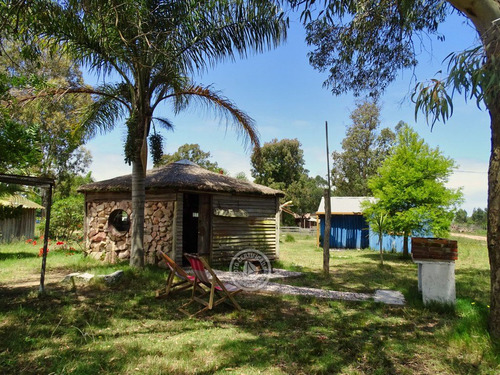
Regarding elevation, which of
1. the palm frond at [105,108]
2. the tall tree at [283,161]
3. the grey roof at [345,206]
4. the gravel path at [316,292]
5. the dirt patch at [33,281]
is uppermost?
the tall tree at [283,161]

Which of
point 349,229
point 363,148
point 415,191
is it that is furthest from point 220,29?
point 363,148

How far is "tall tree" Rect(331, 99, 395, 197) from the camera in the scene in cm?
3117

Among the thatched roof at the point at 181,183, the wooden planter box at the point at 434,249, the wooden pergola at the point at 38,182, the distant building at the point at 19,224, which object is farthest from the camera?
the distant building at the point at 19,224

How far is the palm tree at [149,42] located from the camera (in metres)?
6.60

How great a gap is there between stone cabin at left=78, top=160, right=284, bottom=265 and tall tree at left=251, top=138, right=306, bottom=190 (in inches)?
883

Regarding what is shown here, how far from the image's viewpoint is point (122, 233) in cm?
994

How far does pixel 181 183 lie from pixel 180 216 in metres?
0.99

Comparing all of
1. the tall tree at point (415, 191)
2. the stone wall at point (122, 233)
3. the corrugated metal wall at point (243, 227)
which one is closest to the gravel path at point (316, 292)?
the corrugated metal wall at point (243, 227)

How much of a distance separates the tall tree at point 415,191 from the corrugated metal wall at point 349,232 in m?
4.89

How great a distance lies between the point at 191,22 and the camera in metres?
7.26

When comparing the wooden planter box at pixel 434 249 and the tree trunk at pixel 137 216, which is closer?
the wooden planter box at pixel 434 249

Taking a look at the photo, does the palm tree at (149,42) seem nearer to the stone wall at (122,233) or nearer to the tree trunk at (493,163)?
the stone wall at (122,233)

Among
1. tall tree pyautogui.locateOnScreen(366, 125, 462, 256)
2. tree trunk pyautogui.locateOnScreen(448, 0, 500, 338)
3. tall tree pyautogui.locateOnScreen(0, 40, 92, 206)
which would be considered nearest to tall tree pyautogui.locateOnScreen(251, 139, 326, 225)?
tall tree pyautogui.locateOnScreen(0, 40, 92, 206)

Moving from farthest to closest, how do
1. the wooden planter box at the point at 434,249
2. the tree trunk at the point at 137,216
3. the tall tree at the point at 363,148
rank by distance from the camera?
the tall tree at the point at 363,148, the tree trunk at the point at 137,216, the wooden planter box at the point at 434,249
